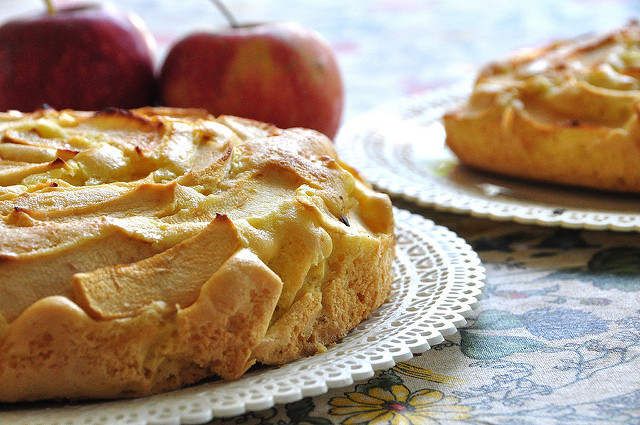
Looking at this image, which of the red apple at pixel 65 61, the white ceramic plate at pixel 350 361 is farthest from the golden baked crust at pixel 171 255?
the red apple at pixel 65 61

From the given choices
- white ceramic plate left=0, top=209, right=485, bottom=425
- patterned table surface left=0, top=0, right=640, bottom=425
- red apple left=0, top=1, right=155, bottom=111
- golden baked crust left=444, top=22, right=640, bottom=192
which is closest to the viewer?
white ceramic plate left=0, top=209, right=485, bottom=425

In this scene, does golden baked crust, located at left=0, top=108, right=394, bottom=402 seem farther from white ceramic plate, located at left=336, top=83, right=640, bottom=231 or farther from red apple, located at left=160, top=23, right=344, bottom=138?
red apple, located at left=160, top=23, right=344, bottom=138

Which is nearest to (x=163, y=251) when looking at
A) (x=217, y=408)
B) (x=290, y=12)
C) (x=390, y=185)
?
(x=217, y=408)

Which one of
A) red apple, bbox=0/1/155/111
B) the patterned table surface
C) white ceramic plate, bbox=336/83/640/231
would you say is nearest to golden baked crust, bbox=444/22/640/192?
white ceramic plate, bbox=336/83/640/231

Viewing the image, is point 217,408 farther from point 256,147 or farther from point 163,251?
point 256,147

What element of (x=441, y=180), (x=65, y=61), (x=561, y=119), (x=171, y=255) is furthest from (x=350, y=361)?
(x=65, y=61)

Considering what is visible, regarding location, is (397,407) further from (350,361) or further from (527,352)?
(527,352)
